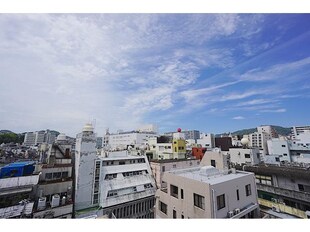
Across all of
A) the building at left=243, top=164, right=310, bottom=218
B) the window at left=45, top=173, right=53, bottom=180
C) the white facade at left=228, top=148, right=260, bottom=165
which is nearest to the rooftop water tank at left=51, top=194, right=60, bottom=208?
the window at left=45, top=173, right=53, bottom=180

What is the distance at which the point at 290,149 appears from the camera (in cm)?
1353

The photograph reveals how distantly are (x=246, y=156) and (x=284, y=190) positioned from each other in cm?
488

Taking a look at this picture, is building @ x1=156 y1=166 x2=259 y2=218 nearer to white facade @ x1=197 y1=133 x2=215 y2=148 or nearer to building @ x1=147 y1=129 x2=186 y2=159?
building @ x1=147 y1=129 x2=186 y2=159

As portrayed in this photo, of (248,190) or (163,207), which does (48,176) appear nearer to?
(163,207)

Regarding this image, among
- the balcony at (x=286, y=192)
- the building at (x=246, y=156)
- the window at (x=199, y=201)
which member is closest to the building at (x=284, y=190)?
the balcony at (x=286, y=192)

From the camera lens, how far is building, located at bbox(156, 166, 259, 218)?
3836 mm

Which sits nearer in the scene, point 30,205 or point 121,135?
point 30,205

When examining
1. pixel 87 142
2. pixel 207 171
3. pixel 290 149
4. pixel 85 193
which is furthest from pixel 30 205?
pixel 290 149

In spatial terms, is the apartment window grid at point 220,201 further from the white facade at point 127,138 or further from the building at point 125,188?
the white facade at point 127,138

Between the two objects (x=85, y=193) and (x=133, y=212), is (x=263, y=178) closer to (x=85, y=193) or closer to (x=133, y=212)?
(x=133, y=212)

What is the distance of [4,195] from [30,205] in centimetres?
84

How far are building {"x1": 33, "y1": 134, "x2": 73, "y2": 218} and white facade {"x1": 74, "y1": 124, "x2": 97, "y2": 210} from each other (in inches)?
17.7

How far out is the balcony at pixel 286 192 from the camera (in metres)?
6.22

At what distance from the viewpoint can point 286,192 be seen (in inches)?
268
